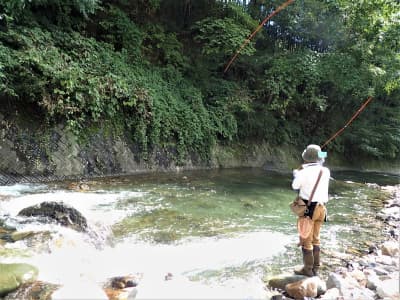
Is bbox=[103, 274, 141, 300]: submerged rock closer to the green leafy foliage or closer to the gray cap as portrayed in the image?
the gray cap

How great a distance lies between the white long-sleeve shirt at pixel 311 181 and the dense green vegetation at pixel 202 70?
657cm

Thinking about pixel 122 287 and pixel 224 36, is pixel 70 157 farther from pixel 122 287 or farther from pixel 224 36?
pixel 224 36

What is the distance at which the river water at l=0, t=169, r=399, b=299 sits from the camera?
3.81 m

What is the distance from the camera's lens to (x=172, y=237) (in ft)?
17.3

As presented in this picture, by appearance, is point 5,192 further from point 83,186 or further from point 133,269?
point 133,269

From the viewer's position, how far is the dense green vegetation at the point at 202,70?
28.2 ft

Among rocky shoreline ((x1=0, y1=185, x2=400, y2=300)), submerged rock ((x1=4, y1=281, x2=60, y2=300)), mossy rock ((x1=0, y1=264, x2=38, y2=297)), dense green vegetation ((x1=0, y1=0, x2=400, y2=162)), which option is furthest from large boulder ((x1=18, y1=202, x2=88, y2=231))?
dense green vegetation ((x1=0, y1=0, x2=400, y2=162))

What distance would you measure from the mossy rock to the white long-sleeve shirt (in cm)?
314

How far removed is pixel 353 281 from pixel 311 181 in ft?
4.17

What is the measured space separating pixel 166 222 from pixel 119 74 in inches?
251

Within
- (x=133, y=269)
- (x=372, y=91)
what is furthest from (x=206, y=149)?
(x=133, y=269)

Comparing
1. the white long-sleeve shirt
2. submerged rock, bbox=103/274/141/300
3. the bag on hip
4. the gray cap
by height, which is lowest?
submerged rock, bbox=103/274/141/300

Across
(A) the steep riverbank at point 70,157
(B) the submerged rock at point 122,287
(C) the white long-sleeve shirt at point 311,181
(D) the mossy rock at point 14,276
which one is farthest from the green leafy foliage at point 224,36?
(D) the mossy rock at point 14,276

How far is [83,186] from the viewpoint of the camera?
7973 millimetres
